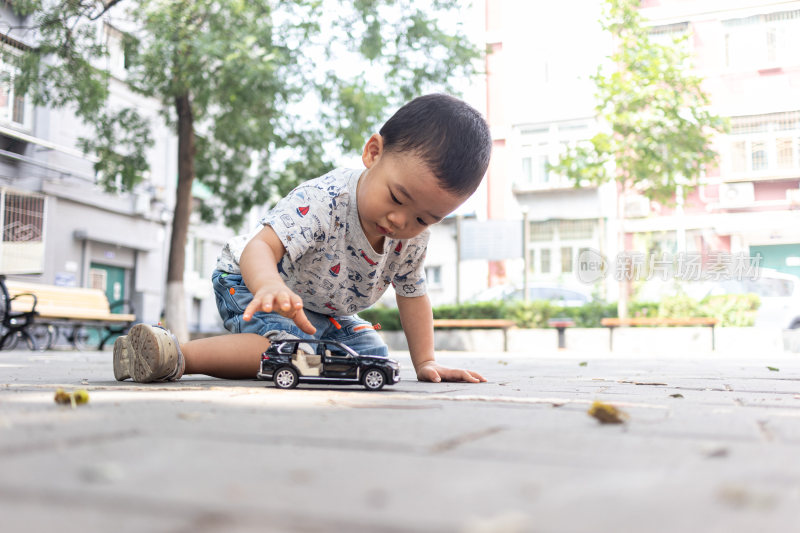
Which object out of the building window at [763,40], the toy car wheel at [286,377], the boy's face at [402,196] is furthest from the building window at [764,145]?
the toy car wheel at [286,377]

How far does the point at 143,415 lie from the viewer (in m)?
1.57

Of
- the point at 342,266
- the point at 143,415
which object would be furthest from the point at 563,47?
the point at 143,415

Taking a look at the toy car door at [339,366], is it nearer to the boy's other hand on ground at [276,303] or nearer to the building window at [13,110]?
the boy's other hand on ground at [276,303]

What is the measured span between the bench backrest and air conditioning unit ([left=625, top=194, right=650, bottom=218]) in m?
12.6

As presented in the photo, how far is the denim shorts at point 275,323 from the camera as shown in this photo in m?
3.22

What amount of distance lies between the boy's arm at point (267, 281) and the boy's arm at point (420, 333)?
864mm

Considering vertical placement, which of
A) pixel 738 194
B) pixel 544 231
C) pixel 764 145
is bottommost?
pixel 544 231

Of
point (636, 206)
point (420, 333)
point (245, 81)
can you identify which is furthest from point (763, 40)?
point (420, 333)

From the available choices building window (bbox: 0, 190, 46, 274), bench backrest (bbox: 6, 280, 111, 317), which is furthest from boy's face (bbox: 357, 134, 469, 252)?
building window (bbox: 0, 190, 46, 274)

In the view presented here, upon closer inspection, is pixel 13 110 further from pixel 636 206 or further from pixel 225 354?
pixel 636 206

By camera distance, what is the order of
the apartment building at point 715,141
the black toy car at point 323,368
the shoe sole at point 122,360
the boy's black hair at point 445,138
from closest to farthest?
the black toy car at point 323,368 < the boy's black hair at point 445,138 < the shoe sole at point 122,360 < the apartment building at point 715,141

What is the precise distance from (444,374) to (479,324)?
803 centimetres

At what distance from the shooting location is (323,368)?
8.41 ft

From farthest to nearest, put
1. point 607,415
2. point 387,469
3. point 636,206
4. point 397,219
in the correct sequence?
point 636,206 → point 397,219 → point 607,415 → point 387,469
